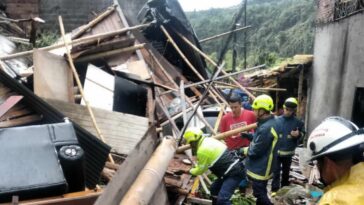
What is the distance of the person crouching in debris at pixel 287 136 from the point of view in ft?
19.9

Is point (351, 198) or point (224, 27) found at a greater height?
point (351, 198)

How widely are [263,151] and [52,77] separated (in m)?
3.42

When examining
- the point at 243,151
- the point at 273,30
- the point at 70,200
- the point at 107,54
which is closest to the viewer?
the point at 70,200

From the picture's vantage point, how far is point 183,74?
10.5 meters

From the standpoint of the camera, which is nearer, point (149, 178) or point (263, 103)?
point (149, 178)

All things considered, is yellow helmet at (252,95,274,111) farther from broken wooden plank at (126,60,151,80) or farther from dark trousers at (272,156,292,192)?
broken wooden plank at (126,60,151,80)

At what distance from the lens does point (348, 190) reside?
180 cm

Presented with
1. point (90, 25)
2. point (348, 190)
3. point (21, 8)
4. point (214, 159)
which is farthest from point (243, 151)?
point (21, 8)

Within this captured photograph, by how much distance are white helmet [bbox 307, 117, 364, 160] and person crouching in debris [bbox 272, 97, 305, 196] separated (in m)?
3.85

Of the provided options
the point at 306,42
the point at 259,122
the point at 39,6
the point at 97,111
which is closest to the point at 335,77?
the point at 259,122

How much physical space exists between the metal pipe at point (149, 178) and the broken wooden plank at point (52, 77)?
3.74 m

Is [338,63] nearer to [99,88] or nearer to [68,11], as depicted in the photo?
[99,88]

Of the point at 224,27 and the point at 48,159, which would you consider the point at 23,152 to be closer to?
the point at 48,159

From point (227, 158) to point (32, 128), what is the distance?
2.62 metres
